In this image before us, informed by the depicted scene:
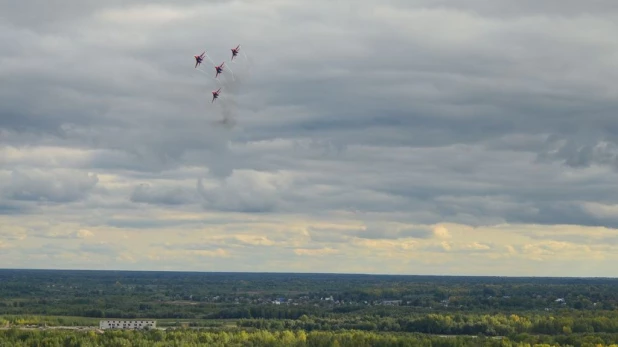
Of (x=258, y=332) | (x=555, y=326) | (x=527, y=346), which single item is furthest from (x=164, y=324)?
(x=527, y=346)

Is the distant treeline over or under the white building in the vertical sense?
under

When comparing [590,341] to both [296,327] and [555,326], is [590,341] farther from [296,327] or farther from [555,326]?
[296,327]

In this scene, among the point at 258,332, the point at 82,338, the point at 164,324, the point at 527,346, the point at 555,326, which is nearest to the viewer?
the point at 527,346

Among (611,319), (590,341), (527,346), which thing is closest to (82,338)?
(527,346)

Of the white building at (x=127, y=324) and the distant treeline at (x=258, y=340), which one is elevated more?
the white building at (x=127, y=324)

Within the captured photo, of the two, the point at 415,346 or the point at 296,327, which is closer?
the point at 415,346

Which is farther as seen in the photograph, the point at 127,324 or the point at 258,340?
the point at 127,324

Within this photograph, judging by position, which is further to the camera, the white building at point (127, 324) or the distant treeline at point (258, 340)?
the white building at point (127, 324)

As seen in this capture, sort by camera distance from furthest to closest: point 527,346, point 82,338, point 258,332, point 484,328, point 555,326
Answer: point 484,328, point 555,326, point 258,332, point 82,338, point 527,346

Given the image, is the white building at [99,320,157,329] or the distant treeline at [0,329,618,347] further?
the white building at [99,320,157,329]

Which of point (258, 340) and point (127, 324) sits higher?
point (127, 324)
